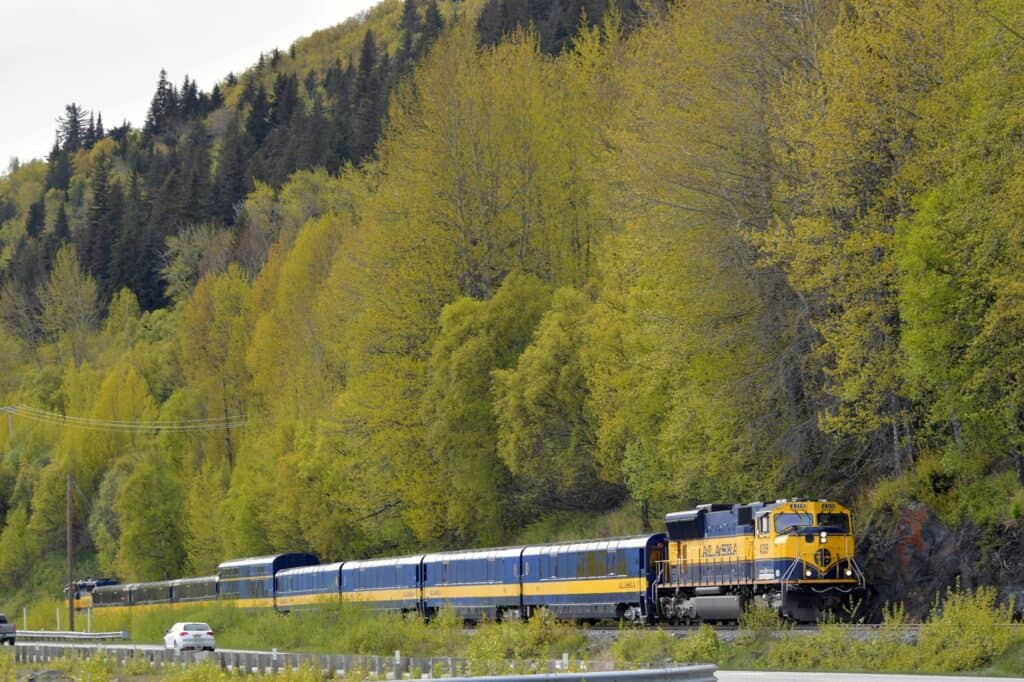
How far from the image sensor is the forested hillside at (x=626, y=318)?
122 feet

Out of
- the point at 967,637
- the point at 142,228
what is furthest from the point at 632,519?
the point at 142,228

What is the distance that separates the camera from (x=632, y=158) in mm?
48469

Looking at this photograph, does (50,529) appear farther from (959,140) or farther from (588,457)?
(959,140)

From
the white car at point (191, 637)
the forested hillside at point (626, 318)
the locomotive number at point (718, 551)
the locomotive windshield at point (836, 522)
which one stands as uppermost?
the forested hillside at point (626, 318)

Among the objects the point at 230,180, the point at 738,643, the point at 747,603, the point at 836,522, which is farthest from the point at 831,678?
the point at 230,180

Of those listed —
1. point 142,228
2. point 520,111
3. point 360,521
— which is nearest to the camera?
point 520,111

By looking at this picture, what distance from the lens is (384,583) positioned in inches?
2233

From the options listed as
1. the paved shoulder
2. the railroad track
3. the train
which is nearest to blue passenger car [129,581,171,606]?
the train

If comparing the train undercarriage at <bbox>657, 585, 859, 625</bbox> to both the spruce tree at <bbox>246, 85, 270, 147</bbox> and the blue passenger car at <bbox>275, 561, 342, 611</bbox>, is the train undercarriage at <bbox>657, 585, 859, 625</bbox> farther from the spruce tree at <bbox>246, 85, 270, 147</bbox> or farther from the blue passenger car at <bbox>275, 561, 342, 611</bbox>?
the spruce tree at <bbox>246, 85, 270, 147</bbox>

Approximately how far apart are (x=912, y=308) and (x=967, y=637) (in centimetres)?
1221

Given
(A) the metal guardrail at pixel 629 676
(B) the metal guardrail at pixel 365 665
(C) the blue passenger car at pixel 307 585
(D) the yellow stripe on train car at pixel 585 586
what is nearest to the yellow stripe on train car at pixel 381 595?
(C) the blue passenger car at pixel 307 585

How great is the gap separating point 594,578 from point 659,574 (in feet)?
10.3

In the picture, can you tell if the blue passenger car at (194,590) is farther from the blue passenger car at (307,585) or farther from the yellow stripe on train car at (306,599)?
the yellow stripe on train car at (306,599)

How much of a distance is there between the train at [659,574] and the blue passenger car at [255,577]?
6.67 meters
